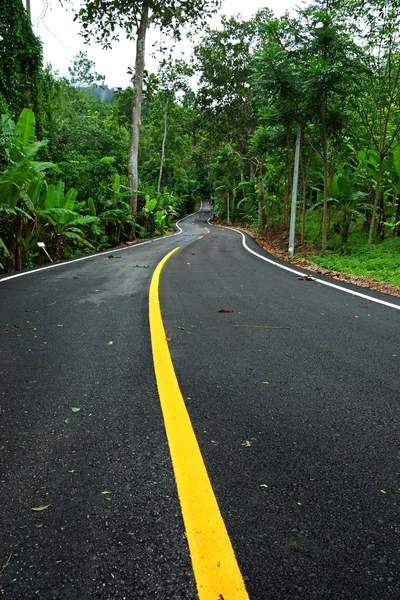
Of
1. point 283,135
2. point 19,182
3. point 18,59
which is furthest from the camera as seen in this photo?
point 283,135

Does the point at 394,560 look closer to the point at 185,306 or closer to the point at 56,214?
the point at 185,306

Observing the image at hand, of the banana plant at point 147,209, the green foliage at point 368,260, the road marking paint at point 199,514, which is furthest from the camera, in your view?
the banana plant at point 147,209

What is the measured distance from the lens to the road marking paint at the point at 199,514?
52.0 inches

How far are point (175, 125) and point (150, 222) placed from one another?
22.3 meters

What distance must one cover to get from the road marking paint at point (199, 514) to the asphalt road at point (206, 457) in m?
0.04

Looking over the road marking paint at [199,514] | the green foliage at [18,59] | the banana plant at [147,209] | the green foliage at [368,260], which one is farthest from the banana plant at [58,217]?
the banana plant at [147,209]

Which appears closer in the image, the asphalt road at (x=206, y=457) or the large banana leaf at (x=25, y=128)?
the asphalt road at (x=206, y=457)

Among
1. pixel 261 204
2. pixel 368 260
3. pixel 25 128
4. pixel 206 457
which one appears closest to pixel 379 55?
pixel 368 260

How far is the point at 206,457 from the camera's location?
202 centimetres

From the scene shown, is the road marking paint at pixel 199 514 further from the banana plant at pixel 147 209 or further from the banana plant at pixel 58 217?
the banana plant at pixel 147 209

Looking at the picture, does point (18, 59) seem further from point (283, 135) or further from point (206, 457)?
point (206, 457)

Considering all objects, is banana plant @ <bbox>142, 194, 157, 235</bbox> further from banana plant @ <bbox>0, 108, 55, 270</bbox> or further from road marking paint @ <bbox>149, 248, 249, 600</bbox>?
road marking paint @ <bbox>149, 248, 249, 600</bbox>

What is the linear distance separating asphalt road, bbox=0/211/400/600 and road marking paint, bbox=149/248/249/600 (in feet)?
0.13

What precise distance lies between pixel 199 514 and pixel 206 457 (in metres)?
0.40
